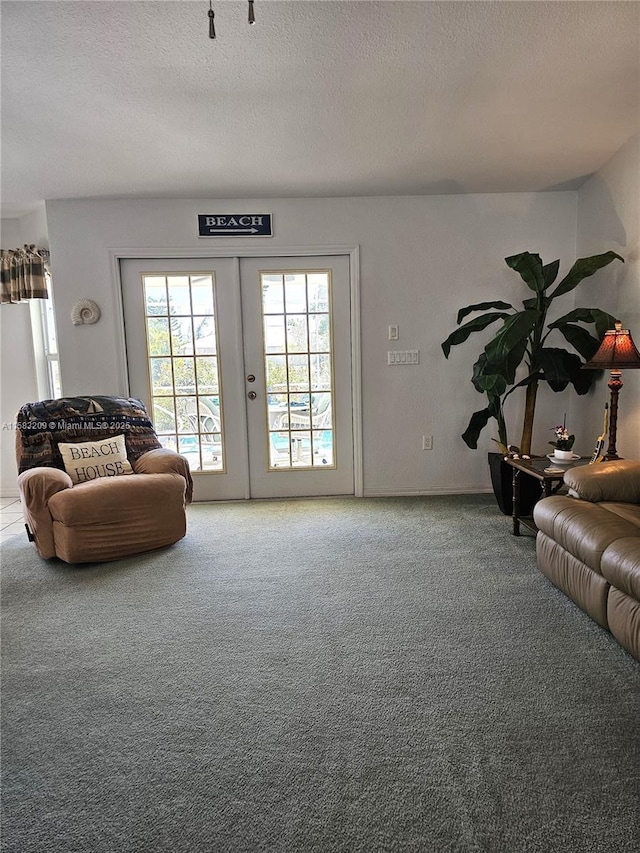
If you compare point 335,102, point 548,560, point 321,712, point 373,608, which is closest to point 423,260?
point 335,102

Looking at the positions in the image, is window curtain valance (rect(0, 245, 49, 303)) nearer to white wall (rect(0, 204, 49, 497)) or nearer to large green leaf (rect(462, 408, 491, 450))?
white wall (rect(0, 204, 49, 497))

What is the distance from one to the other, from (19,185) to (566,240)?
4.00 m

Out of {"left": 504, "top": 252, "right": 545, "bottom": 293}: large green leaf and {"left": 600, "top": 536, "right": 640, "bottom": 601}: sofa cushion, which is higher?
{"left": 504, "top": 252, "right": 545, "bottom": 293}: large green leaf

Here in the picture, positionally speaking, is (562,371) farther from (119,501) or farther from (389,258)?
(119,501)

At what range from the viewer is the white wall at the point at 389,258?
3.93 metres

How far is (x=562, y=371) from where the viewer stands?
339 centimetres

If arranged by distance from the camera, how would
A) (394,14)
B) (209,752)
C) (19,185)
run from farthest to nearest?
(19,185)
(394,14)
(209,752)

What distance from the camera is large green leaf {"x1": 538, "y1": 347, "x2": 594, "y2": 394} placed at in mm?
3389

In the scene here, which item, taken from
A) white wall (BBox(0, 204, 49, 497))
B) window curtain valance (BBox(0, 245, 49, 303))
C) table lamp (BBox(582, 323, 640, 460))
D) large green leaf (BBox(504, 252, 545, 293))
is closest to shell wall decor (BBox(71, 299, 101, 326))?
window curtain valance (BBox(0, 245, 49, 303))

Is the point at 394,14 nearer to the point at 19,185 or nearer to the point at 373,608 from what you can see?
the point at 373,608

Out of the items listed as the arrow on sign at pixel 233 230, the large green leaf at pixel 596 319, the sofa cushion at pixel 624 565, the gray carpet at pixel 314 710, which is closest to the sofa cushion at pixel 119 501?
the gray carpet at pixel 314 710

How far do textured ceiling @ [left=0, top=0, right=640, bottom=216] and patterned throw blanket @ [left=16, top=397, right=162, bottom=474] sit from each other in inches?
60.3

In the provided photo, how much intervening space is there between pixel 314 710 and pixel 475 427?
2.58m

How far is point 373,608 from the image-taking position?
2.38 meters
